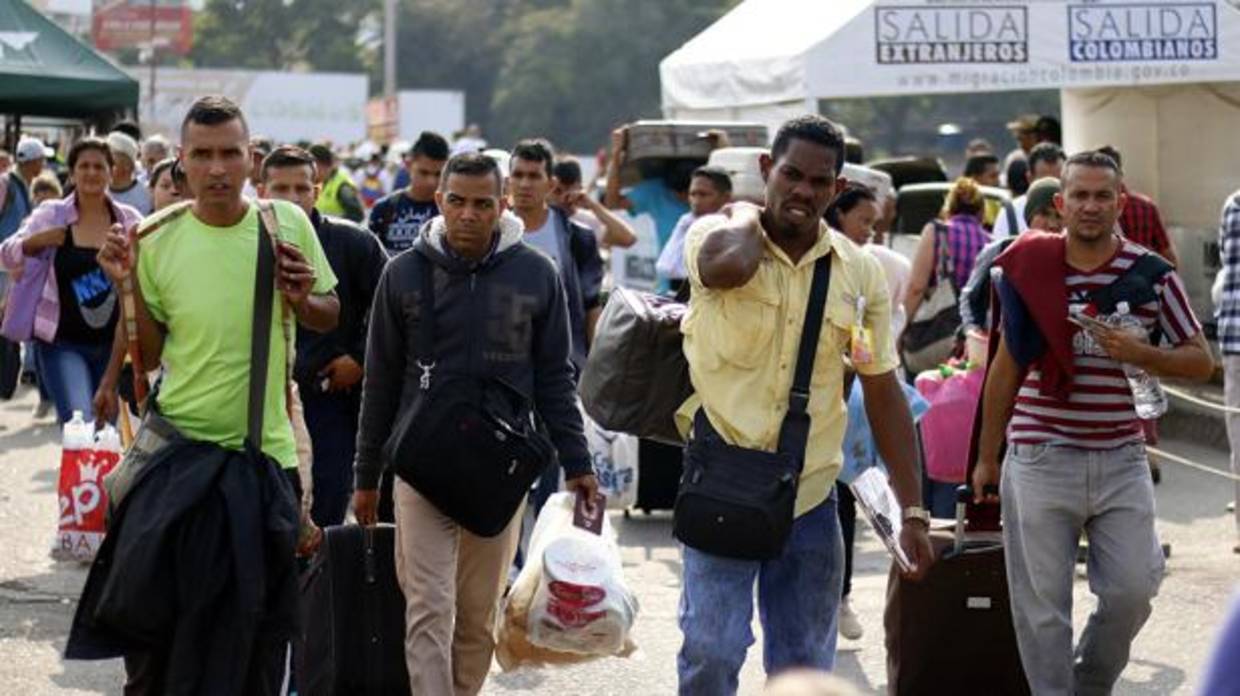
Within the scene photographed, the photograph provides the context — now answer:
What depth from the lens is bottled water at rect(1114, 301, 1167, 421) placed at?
24.6 ft

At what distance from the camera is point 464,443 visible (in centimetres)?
727

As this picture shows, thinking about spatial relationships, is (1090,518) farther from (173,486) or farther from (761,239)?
(173,486)

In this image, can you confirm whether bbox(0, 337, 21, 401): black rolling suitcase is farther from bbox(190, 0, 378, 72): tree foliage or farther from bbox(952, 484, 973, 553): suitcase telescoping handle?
bbox(190, 0, 378, 72): tree foliage

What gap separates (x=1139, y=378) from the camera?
307 inches

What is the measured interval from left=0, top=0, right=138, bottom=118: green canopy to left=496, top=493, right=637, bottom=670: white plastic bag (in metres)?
10.4

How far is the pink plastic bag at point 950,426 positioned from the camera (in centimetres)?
1050

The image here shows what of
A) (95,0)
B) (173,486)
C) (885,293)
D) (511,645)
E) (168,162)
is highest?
(95,0)

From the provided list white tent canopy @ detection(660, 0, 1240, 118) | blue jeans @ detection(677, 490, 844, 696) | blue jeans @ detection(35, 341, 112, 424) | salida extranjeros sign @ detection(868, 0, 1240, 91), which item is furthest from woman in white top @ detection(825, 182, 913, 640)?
salida extranjeros sign @ detection(868, 0, 1240, 91)

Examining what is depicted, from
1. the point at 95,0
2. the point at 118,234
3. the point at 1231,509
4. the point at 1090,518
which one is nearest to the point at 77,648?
the point at 118,234

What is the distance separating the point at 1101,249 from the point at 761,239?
5.35 feet

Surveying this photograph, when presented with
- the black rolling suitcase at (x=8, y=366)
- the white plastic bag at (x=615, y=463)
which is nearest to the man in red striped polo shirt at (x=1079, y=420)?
the white plastic bag at (x=615, y=463)

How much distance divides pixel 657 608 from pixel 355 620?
2.96 meters

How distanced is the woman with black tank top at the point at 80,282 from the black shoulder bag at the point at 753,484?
5.31 m

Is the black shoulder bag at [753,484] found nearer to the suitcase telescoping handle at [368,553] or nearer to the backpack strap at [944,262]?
the suitcase telescoping handle at [368,553]
